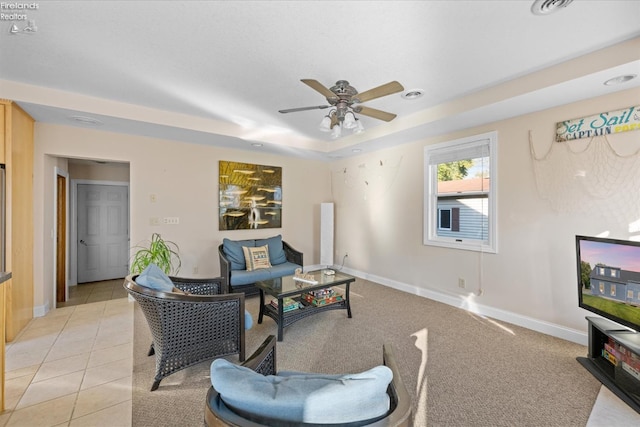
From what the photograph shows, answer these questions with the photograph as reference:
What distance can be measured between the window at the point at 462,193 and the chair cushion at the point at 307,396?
323cm

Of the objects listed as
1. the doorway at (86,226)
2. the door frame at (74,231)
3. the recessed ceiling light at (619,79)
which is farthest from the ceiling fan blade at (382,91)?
the door frame at (74,231)

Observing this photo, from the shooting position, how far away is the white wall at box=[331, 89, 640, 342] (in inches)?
108

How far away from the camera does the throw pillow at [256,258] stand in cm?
418

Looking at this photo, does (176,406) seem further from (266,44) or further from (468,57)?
(468,57)

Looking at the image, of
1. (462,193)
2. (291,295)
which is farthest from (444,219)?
(291,295)

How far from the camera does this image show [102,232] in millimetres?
5309

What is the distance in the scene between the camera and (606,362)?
2252mm

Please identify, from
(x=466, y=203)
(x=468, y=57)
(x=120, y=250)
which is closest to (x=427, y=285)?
(x=466, y=203)

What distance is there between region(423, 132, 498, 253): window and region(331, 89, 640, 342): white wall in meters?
0.10

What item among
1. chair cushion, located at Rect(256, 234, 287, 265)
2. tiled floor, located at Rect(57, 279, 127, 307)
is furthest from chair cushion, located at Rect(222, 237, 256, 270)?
tiled floor, located at Rect(57, 279, 127, 307)

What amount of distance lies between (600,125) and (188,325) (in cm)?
415

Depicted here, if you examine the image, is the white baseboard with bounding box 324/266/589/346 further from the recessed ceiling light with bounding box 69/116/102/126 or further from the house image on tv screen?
the recessed ceiling light with bounding box 69/116/102/126

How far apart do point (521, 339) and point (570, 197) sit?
156 centimetres

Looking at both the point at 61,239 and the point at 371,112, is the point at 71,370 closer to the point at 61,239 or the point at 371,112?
the point at 61,239
